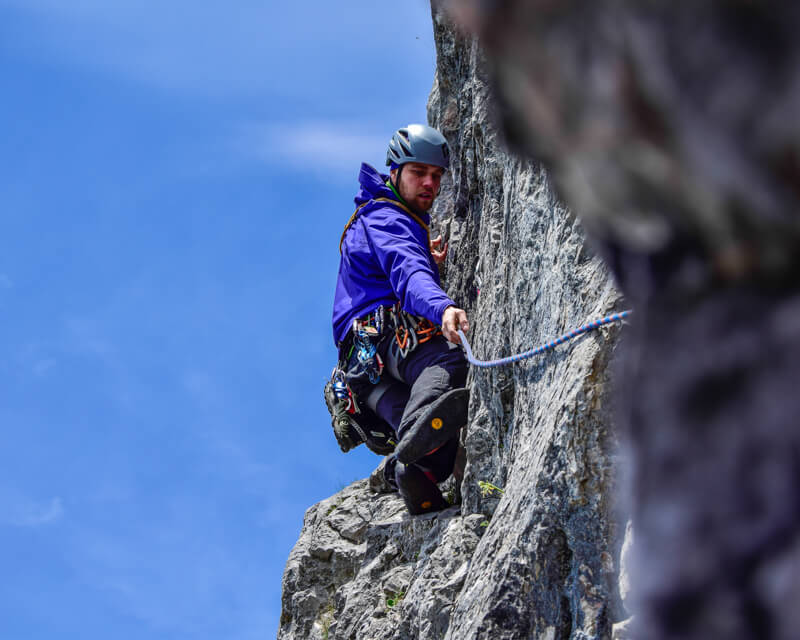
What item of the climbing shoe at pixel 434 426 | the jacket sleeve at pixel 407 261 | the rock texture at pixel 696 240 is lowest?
the rock texture at pixel 696 240

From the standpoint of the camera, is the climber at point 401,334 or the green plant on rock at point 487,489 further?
the climber at point 401,334

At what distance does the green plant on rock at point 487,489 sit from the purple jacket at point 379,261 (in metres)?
1.52

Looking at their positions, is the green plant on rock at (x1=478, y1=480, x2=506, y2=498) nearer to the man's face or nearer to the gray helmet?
the man's face

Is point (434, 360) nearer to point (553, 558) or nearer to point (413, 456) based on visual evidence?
point (413, 456)

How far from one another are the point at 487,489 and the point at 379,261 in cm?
234

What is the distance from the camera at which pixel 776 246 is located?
1010mm

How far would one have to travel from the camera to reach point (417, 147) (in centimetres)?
871

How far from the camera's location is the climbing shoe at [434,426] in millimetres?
6762

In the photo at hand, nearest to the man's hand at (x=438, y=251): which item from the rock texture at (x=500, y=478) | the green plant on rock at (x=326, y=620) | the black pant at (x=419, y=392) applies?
the rock texture at (x=500, y=478)

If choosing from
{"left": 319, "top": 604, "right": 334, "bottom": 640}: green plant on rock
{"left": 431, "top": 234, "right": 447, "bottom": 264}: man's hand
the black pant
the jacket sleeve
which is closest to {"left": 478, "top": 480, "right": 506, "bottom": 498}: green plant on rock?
the black pant

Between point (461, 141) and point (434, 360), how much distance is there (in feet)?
8.40

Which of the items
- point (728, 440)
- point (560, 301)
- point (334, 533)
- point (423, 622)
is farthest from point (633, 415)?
point (334, 533)

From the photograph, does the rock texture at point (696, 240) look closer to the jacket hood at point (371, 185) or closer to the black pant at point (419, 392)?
the black pant at point (419, 392)

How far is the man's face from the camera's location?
855 centimetres
